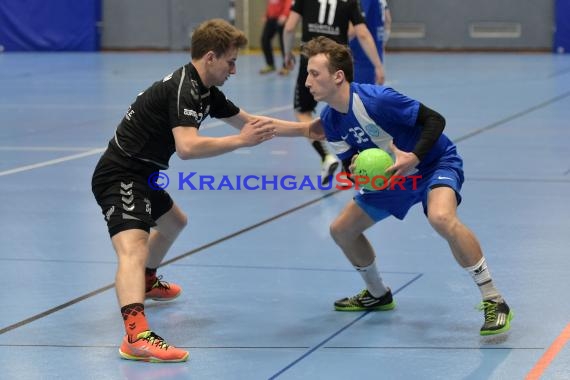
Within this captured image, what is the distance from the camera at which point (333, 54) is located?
6074 mm

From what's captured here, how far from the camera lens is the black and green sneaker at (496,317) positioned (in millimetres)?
5809

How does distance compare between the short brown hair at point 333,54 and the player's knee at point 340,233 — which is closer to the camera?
the short brown hair at point 333,54

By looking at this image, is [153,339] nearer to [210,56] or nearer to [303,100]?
[210,56]

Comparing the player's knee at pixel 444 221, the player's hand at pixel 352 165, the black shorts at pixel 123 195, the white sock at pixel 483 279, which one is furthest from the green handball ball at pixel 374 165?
the black shorts at pixel 123 195

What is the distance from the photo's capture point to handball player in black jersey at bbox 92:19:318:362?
561 centimetres

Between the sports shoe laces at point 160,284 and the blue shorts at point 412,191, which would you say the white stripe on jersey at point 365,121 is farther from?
the sports shoe laces at point 160,284

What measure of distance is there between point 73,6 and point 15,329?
24.8m

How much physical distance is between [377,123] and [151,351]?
5.64 feet

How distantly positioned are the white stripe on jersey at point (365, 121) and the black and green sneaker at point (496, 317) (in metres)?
1.00

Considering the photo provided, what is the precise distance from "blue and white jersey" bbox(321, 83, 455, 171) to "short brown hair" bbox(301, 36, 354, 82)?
10cm

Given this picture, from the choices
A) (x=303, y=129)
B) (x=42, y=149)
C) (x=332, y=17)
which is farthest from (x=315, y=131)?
(x=42, y=149)

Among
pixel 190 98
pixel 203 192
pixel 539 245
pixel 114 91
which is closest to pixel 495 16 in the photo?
pixel 114 91

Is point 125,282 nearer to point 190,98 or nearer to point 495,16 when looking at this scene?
point 190,98

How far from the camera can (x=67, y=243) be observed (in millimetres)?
8164
